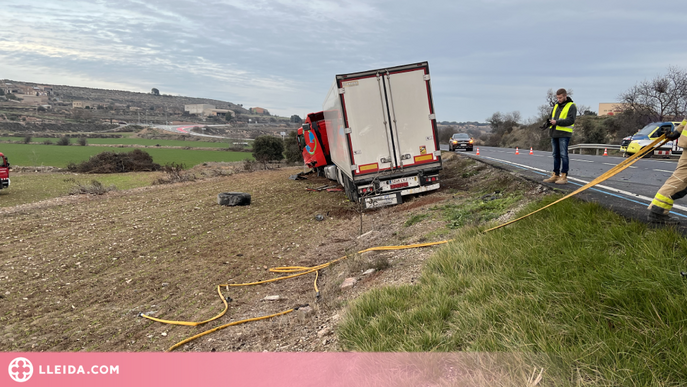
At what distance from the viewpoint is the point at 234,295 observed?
20.5 ft

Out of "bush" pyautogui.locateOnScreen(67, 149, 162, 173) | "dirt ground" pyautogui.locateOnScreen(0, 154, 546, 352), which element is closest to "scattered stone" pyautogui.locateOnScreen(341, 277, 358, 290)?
"dirt ground" pyautogui.locateOnScreen(0, 154, 546, 352)

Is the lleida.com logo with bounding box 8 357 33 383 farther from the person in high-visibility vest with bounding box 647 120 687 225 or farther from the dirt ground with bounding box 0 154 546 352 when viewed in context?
the person in high-visibility vest with bounding box 647 120 687 225

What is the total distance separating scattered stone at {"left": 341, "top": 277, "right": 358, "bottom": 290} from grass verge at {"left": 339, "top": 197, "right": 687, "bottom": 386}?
1.24 metres

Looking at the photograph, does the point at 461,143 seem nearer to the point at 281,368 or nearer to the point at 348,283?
the point at 348,283

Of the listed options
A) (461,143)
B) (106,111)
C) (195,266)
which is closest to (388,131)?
(195,266)

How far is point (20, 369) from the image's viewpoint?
11.6 ft

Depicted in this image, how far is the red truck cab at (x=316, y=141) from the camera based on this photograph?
18.0 m

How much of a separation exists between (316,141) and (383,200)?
7996 millimetres

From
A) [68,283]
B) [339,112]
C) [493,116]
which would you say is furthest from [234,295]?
[493,116]

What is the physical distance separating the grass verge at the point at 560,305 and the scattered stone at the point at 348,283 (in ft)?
4.05

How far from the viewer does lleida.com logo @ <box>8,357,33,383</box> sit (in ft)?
10.8

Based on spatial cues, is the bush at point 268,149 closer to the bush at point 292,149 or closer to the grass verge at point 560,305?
the bush at point 292,149

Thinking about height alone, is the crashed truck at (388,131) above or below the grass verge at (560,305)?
Result: above

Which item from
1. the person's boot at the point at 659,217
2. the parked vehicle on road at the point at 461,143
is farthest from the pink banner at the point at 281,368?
the parked vehicle on road at the point at 461,143
